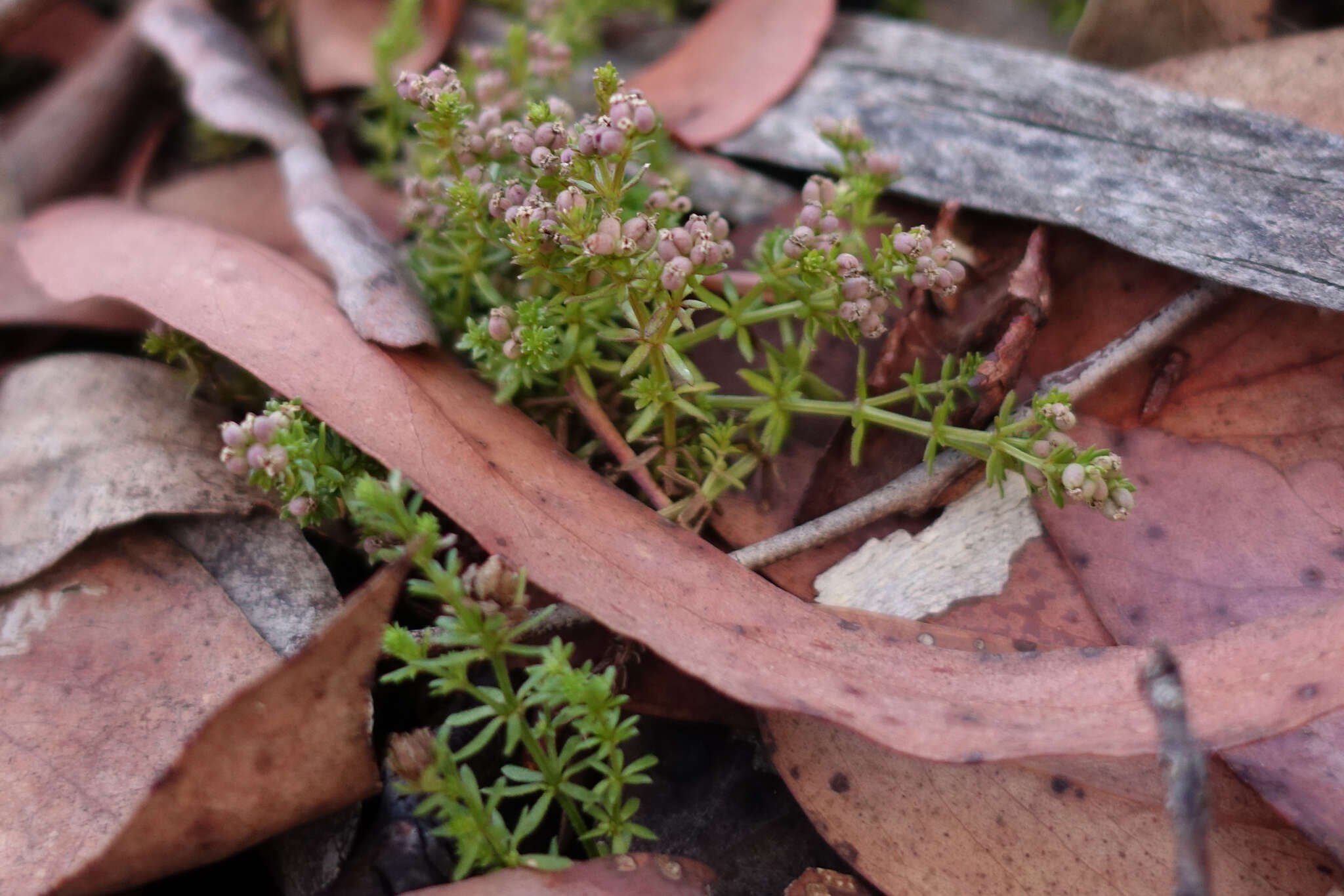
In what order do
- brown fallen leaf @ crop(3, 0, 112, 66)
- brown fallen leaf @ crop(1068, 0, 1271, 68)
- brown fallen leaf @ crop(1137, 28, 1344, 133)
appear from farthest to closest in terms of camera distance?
brown fallen leaf @ crop(3, 0, 112, 66), brown fallen leaf @ crop(1068, 0, 1271, 68), brown fallen leaf @ crop(1137, 28, 1344, 133)

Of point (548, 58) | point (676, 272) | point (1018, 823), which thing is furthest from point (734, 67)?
point (1018, 823)

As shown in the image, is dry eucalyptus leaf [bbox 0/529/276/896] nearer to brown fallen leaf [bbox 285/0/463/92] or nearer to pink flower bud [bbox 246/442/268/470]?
pink flower bud [bbox 246/442/268/470]

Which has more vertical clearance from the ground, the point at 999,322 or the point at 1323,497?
the point at 999,322

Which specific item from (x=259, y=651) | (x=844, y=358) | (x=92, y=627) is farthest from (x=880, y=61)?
(x=92, y=627)

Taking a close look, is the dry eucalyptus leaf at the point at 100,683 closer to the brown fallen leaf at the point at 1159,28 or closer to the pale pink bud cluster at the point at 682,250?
the pale pink bud cluster at the point at 682,250

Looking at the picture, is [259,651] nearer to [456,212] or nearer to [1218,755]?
[456,212]

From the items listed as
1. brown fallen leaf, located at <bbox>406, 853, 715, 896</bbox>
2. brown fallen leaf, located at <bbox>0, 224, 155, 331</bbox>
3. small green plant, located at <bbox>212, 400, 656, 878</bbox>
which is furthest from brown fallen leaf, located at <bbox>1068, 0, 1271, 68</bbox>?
brown fallen leaf, located at <bbox>0, 224, 155, 331</bbox>

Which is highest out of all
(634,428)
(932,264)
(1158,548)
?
(932,264)
